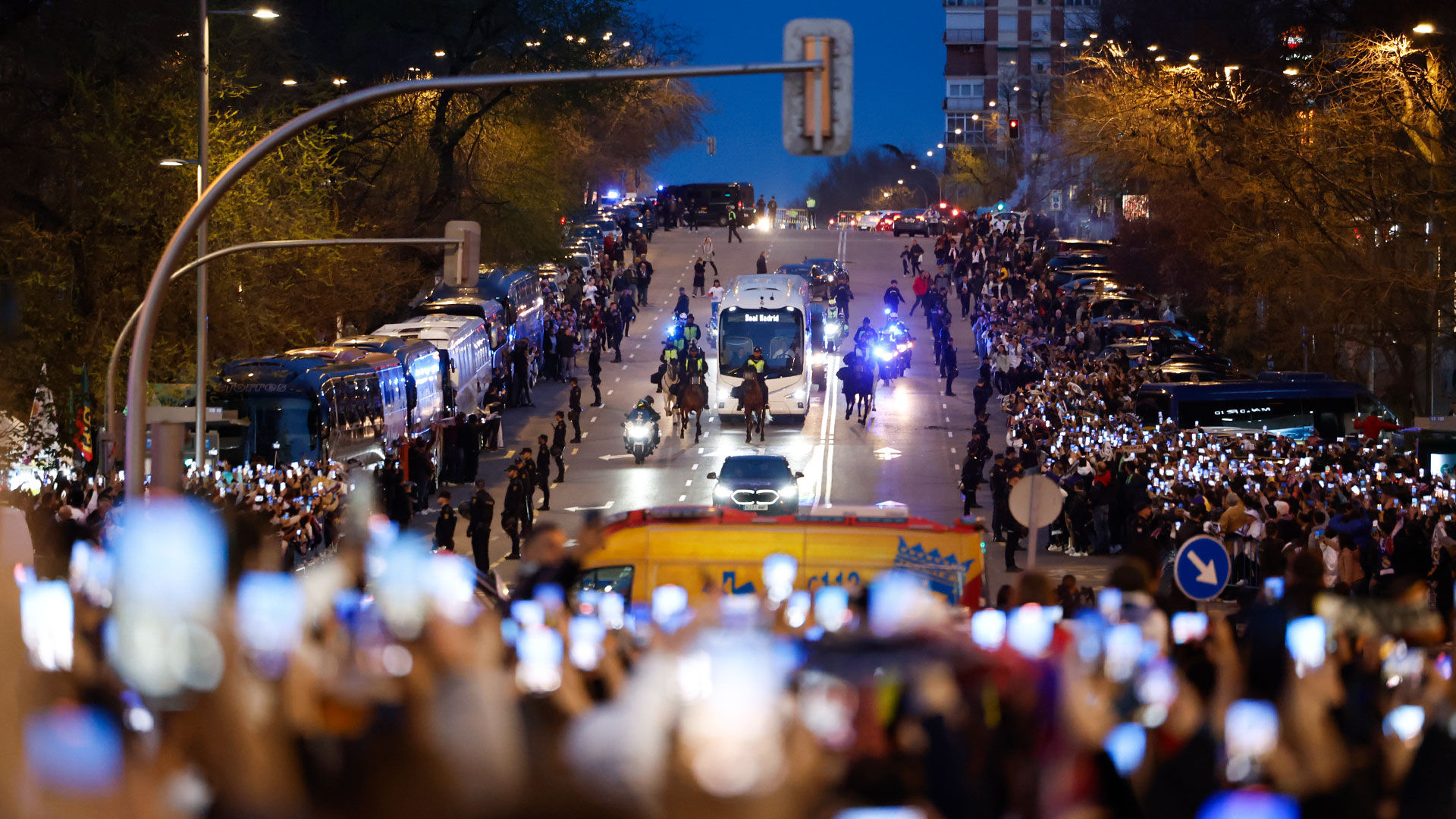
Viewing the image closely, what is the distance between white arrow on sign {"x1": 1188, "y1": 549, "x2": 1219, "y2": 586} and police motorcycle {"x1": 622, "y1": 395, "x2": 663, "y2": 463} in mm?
21996

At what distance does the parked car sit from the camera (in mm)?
88438

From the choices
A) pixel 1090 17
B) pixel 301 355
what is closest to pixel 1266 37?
pixel 301 355

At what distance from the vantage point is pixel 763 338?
41969mm

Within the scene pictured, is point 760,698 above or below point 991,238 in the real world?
below

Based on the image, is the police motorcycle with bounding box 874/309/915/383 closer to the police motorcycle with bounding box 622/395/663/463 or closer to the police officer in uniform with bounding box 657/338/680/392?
the police officer in uniform with bounding box 657/338/680/392

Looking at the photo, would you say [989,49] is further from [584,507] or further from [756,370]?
[584,507]

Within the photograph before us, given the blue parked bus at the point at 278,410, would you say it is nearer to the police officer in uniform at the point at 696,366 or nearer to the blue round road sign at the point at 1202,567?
the police officer in uniform at the point at 696,366

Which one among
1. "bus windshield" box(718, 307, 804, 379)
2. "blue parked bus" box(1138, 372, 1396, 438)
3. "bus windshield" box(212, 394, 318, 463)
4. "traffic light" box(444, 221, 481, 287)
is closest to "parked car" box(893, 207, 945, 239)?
"bus windshield" box(718, 307, 804, 379)

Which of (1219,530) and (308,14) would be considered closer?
(1219,530)

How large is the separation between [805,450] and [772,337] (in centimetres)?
510

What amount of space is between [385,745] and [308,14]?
46.3 meters

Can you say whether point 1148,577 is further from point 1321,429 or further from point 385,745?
point 1321,429

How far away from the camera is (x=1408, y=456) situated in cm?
2491

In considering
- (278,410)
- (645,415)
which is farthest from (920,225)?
(278,410)
